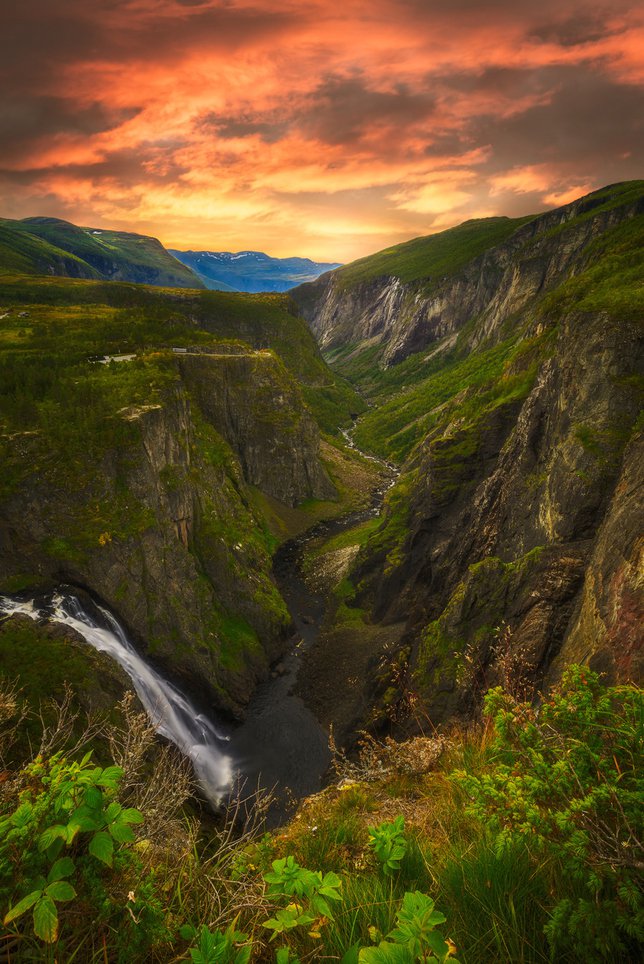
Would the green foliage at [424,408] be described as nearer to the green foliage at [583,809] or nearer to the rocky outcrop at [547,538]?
the rocky outcrop at [547,538]

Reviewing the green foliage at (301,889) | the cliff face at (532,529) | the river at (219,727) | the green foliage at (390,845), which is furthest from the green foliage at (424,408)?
the green foliage at (301,889)

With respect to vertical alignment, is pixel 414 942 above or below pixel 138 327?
below

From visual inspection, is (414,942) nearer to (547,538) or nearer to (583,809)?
(583,809)

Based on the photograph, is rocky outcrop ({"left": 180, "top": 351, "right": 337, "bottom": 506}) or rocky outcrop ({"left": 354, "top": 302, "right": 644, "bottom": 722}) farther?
rocky outcrop ({"left": 180, "top": 351, "right": 337, "bottom": 506})

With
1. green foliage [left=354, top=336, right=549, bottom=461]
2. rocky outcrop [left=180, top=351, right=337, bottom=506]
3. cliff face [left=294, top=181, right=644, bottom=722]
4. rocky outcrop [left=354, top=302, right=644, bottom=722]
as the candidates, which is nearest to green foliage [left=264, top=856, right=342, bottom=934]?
cliff face [left=294, top=181, right=644, bottom=722]

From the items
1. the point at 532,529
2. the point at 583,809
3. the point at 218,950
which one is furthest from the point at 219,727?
the point at 583,809

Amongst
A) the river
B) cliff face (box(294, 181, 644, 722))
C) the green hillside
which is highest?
the green hillside

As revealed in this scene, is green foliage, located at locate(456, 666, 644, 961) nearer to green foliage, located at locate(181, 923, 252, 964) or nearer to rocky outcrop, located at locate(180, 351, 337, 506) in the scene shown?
green foliage, located at locate(181, 923, 252, 964)
